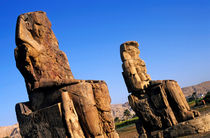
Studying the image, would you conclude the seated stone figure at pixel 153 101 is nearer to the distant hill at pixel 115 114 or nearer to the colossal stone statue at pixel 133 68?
the colossal stone statue at pixel 133 68

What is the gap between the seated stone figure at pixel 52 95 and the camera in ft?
12.2

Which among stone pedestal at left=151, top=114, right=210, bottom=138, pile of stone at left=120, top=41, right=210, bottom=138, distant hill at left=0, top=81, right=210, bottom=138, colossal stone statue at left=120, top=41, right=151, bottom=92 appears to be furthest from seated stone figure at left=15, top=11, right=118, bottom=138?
distant hill at left=0, top=81, right=210, bottom=138

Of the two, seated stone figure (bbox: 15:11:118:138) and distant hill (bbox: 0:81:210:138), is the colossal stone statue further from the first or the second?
Result: distant hill (bbox: 0:81:210:138)

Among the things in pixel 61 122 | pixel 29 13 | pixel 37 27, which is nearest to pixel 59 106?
pixel 61 122

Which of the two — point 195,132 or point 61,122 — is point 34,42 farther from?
point 195,132

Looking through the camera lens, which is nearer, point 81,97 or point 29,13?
point 81,97

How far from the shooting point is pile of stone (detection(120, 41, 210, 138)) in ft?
25.2

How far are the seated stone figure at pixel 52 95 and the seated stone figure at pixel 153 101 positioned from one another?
176 inches

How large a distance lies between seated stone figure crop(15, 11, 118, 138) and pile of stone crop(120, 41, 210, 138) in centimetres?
442

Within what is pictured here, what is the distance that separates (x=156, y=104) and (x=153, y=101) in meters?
0.18

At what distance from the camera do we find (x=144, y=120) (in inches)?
333

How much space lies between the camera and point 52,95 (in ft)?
13.3

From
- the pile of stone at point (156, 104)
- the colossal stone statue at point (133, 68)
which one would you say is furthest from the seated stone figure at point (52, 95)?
the colossal stone statue at point (133, 68)

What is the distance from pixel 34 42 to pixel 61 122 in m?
1.85
